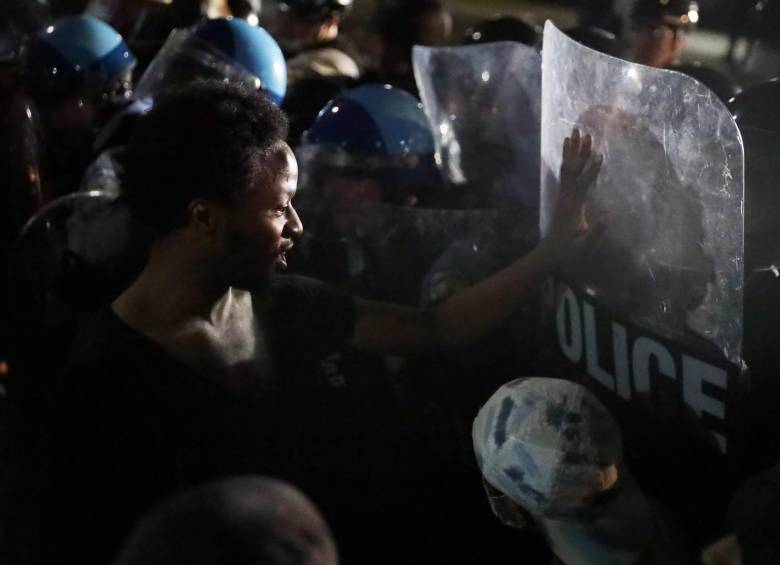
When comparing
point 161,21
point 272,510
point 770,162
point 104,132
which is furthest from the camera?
point 161,21

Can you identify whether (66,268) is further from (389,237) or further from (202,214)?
(202,214)

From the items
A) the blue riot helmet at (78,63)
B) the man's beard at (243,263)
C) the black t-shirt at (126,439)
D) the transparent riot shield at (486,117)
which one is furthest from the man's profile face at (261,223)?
the blue riot helmet at (78,63)

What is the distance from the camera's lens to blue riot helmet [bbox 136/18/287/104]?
391 cm

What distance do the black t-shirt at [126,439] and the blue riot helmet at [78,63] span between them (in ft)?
8.04

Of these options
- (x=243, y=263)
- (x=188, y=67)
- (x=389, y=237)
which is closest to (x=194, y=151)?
(x=243, y=263)

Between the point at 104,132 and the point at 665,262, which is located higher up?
the point at 665,262

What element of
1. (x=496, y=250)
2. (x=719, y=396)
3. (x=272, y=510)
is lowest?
(x=496, y=250)

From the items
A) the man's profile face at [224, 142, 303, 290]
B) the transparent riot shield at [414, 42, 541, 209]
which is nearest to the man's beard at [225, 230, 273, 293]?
the man's profile face at [224, 142, 303, 290]

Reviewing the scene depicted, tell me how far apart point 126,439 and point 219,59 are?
2255mm

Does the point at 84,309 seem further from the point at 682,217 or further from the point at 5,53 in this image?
the point at 5,53

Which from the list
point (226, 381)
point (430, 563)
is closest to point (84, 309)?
point (226, 381)

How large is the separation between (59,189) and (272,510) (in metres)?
3.06

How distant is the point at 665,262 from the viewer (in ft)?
7.03

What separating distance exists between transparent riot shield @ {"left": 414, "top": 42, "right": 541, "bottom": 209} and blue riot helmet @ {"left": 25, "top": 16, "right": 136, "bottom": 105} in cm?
149
